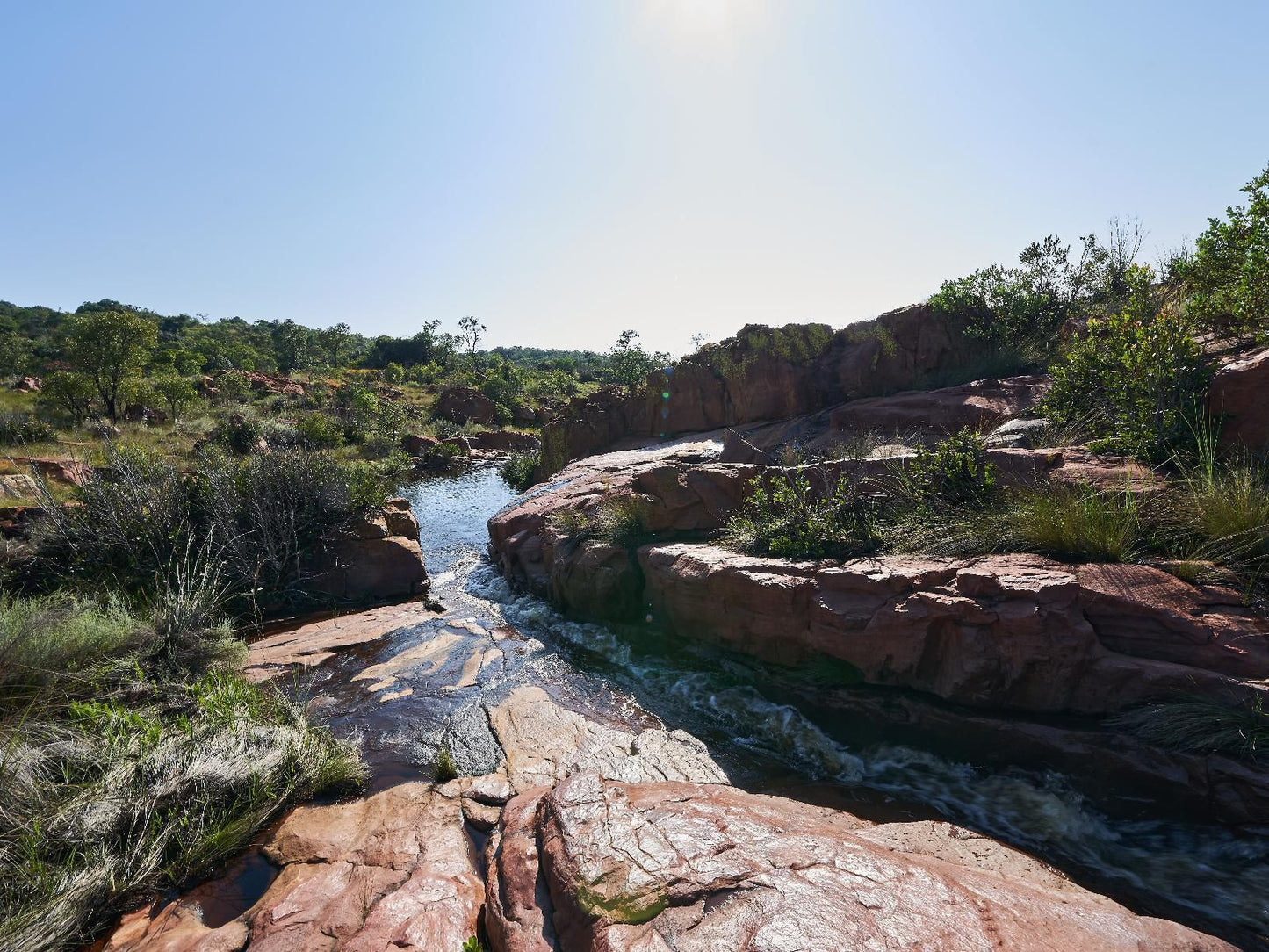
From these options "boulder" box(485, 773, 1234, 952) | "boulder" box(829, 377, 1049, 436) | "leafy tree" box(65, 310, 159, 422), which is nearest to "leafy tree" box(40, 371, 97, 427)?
"leafy tree" box(65, 310, 159, 422)

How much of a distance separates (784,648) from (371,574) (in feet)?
20.8

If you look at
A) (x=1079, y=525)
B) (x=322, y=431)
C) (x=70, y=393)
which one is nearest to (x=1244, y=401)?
(x=1079, y=525)

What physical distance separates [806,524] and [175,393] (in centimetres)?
2820

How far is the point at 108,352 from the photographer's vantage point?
22.0m

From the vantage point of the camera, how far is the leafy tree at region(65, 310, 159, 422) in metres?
21.9

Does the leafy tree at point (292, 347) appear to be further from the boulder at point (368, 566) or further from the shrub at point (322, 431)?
the boulder at point (368, 566)

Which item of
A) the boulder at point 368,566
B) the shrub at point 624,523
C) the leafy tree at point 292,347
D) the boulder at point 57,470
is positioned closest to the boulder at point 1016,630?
the shrub at point 624,523

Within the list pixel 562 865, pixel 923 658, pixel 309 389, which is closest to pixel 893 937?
pixel 562 865

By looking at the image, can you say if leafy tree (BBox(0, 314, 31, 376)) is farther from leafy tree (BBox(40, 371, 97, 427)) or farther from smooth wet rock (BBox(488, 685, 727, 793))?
smooth wet rock (BBox(488, 685, 727, 793))

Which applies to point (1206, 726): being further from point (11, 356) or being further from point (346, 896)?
point (11, 356)

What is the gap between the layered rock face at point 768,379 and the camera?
12.2 metres

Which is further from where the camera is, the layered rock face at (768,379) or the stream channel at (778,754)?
the layered rock face at (768,379)

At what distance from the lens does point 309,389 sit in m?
35.1

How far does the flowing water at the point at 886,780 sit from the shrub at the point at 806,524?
123cm
